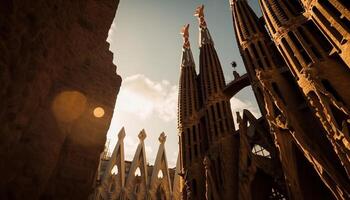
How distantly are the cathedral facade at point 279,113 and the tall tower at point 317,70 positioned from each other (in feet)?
0.13

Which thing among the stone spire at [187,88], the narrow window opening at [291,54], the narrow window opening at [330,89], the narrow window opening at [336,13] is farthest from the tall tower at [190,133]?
the narrow window opening at [336,13]

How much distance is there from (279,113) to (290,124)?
2.43 m

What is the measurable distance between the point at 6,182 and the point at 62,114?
1.47m

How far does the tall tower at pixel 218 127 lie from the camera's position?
57.3ft

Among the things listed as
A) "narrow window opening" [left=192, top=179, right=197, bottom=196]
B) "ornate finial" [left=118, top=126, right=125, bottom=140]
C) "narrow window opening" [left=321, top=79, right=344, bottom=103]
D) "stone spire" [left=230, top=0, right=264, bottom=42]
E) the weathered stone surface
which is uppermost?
"stone spire" [left=230, top=0, right=264, bottom=42]

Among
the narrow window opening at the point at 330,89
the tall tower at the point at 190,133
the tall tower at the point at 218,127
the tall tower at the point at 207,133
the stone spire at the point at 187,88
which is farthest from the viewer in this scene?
the stone spire at the point at 187,88

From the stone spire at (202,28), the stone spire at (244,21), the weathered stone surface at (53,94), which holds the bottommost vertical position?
the weathered stone surface at (53,94)

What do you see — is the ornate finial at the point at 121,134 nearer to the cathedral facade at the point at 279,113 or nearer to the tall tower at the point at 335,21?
the cathedral facade at the point at 279,113

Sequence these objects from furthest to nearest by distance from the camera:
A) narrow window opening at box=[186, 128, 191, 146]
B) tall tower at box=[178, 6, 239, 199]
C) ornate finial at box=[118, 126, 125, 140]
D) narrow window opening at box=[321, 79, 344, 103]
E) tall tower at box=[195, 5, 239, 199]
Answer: ornate finial at box=[118, 126, 125, 140], narrow window opening at box=[186, 128, 191, 146], tall tower at box=[178, 6, 239, 199], tall tower at box=[195, 5, 239, 199], narrow window opening at box=[321, 79, 344, 103]

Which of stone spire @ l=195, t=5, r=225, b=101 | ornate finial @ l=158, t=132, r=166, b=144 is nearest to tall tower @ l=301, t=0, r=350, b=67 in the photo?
stone spire @ l=195, t=5, r=225, b=101

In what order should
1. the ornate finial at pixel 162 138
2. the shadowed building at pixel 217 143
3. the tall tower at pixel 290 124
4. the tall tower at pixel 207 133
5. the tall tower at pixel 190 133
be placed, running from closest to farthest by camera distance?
the tall tower at pixel 290 124 < the shadowed building at pixel 217 143 < the tall tower at pixel 207 133 < the tall tower at pixel 190 133 < the ornate finial at pixel 162 138

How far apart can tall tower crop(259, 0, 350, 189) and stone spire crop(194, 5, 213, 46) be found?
1248 cm

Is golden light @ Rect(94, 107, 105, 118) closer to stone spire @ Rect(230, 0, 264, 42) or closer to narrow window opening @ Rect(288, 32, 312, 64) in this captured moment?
narrow window opening @ Rect(288, 32, 312, 64)

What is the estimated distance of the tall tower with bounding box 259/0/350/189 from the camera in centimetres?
979
